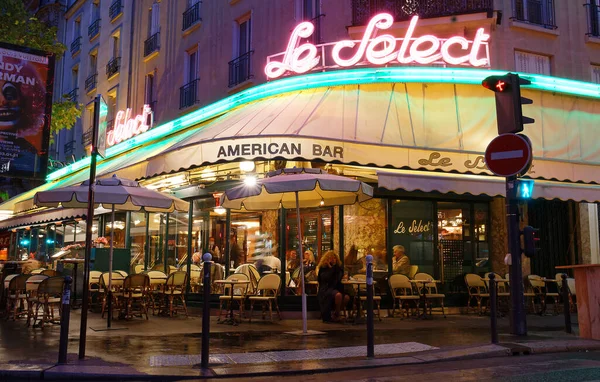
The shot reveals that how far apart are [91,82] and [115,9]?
3541 millimetres

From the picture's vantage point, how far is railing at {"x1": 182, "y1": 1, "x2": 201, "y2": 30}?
18.6 metres

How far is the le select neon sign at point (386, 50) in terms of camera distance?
42.0 ft

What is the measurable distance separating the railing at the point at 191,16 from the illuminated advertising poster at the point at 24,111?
10105 millimetres

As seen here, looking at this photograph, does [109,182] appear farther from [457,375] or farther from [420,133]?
[457,375]

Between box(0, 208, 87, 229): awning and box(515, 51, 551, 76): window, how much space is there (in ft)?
39.3

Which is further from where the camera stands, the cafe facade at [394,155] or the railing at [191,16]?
the railing at [191,16]

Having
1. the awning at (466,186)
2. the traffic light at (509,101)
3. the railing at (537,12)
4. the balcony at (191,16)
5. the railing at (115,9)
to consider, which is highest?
the railing at (115,9)

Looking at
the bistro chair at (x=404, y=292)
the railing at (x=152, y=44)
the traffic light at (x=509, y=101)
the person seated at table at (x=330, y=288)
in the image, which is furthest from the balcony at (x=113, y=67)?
the traffic light at (x=509, y=101)

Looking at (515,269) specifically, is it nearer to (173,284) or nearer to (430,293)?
(430,293)

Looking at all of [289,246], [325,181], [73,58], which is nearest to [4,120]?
[325,181]

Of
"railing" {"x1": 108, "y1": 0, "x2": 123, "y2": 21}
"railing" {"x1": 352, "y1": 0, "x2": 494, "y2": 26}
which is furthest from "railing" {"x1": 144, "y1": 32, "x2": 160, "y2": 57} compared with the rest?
"railing" {"x1": 352, "y1": 0, "x2": 494, "y2": 26}

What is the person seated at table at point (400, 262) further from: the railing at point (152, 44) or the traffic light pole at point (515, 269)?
the railing at point (152, 44)

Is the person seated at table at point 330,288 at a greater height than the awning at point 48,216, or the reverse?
the awning at point 48,216

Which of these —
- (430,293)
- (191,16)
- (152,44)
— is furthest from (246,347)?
(152,44)
